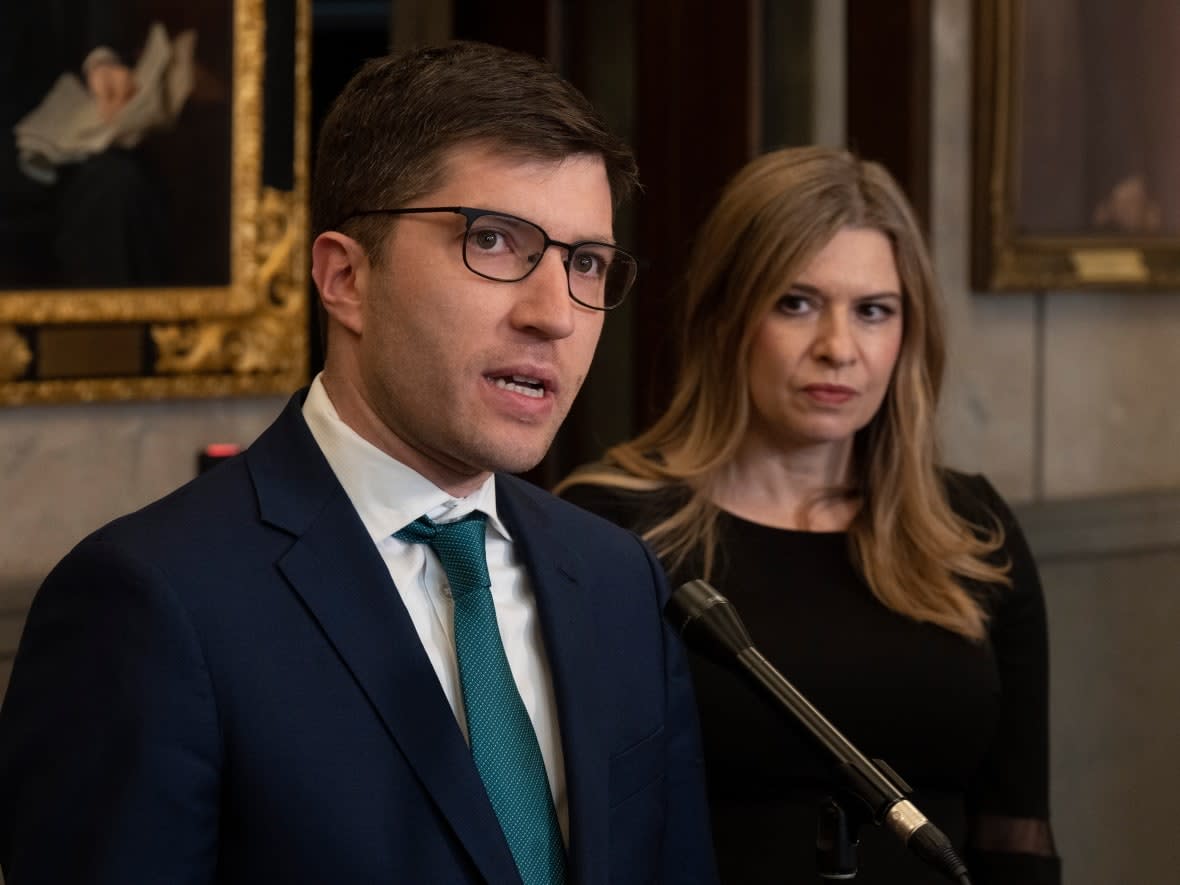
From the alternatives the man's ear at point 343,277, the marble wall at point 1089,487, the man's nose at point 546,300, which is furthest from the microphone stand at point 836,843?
the marble wall at point 1089,487

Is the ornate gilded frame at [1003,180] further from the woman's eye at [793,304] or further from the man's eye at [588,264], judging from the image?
the man's eye at [588,264]

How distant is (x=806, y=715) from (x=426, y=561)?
1.40 ft

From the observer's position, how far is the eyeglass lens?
1.67 meters

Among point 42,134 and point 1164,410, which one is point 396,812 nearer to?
point 42,134

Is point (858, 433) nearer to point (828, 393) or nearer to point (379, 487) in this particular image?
point (828, 393)

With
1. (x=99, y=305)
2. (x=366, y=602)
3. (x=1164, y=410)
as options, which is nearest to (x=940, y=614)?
(x=366, y=602)

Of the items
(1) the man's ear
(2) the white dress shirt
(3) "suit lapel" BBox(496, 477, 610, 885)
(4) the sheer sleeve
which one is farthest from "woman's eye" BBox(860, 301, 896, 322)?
(1) the man's ear

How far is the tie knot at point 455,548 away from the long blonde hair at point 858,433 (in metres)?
1.06

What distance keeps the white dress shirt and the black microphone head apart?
0.66 feet

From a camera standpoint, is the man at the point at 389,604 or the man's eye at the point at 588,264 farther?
the man's eye at the point at 588,264

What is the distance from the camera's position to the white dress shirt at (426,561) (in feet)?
5.72

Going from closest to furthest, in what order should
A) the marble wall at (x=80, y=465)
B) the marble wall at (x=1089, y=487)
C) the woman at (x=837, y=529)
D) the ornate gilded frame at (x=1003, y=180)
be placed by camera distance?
the woman at (x=837, y=529) < the marble wall at (x=80, y=465) < the ornate gilded frame at (x=1003, y=180) < the marble wall at (x=1089, y=487)

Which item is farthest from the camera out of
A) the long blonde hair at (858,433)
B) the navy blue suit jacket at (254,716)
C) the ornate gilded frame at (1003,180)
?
the ornate gilded frame at (1003,180)

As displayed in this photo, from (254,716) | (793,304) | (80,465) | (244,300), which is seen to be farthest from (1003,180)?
(254,716)
